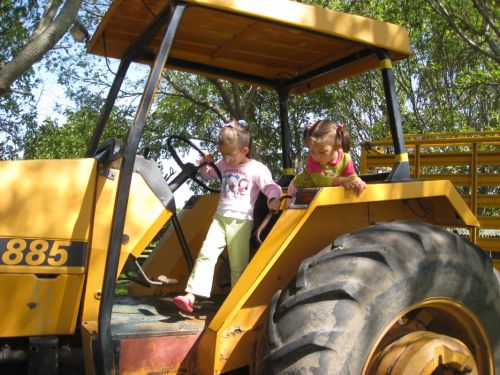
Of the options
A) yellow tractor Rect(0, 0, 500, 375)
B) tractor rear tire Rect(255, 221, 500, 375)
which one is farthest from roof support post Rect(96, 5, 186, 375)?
tractor rear tire Rect(255, 221, 500, 375)

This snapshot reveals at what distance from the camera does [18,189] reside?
2.64 m

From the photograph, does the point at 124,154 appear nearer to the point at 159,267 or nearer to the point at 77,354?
the point at 77,354

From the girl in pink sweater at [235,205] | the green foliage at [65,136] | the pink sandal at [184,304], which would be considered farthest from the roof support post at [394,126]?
the green foliage at [65,136]

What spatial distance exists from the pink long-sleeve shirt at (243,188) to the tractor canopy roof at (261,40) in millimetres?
781

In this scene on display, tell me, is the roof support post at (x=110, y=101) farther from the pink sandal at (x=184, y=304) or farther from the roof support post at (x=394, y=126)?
the roof support post at (x=394, y=126)

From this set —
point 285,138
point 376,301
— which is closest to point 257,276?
point 376,301

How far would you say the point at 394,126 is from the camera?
3148 mm

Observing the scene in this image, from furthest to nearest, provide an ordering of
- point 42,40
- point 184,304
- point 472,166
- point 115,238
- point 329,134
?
1. point 42,40
2. point 472,166
3. point 329,134
4. point 184,304
5. point 115,238

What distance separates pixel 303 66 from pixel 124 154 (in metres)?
1.85

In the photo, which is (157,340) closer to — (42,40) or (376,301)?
(376,301)

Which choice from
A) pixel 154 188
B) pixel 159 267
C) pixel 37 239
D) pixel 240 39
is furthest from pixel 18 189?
pixel 240 39

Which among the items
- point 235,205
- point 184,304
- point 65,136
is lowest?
point 184,304

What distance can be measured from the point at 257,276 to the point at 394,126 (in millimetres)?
1251

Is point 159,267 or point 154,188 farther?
point 159,267
